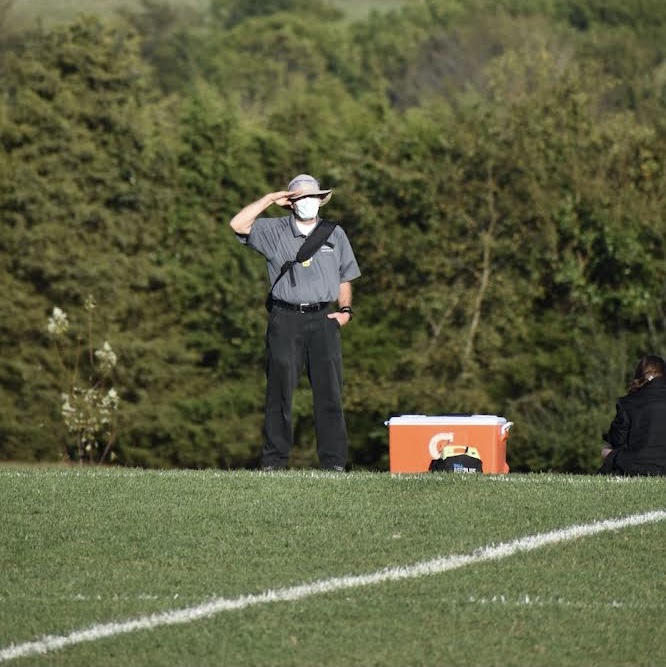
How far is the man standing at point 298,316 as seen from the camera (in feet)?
36.0

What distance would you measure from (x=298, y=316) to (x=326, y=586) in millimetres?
3916

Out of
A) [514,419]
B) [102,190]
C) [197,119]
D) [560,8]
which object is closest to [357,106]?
[197,119]

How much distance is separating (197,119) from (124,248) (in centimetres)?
352

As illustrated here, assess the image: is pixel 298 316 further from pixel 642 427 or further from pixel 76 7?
pixel 76 7

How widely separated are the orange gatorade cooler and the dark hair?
889 mm

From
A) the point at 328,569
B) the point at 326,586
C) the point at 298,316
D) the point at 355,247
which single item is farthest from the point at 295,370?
the point at 355,247

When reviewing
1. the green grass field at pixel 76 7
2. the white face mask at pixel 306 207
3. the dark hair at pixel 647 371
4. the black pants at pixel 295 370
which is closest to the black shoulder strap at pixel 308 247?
the white face mask at pixel 306 207

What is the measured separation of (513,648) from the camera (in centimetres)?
622

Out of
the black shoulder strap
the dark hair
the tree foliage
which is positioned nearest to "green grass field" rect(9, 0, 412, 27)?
the tree foliage

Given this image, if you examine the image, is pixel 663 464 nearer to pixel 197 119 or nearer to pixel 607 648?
pixel 607 648

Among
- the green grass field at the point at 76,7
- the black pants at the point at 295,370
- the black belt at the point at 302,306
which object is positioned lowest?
the black pants at the point at 295,370

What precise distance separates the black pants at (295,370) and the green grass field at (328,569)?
779 mm

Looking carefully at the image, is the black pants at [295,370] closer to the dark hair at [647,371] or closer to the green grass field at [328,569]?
the green grass field at [328,569]

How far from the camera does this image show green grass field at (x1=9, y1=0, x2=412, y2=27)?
6007cm
